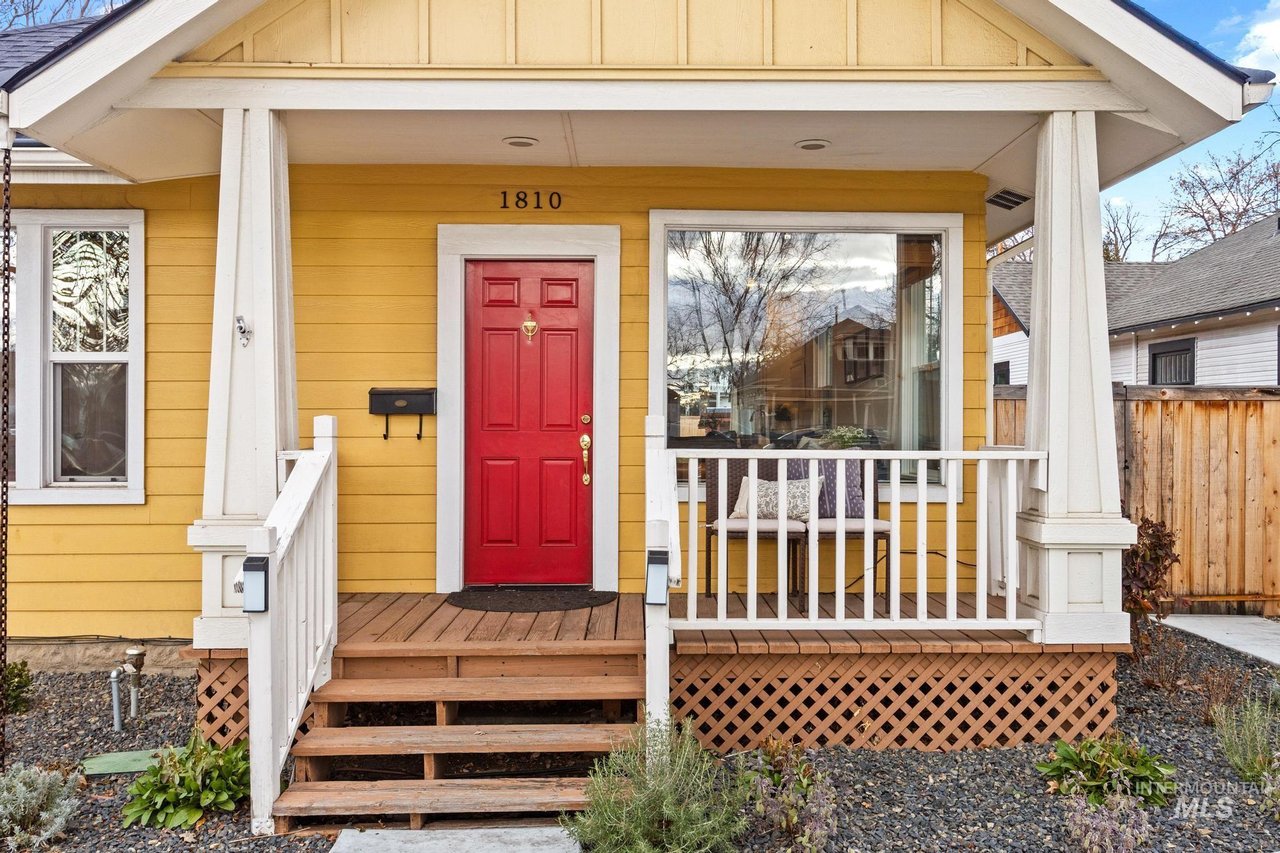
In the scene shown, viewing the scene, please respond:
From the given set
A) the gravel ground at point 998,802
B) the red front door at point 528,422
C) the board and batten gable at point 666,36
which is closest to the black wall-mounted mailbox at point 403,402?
the red front door at point 528,422

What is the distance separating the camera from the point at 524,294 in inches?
179

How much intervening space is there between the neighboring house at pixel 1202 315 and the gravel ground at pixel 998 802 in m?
5.21

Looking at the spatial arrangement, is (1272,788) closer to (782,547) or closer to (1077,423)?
(1077,423)

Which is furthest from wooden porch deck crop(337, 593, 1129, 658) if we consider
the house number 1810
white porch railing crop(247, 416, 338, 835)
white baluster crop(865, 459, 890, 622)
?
the house number 1810

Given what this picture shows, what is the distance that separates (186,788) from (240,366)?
5.33ft

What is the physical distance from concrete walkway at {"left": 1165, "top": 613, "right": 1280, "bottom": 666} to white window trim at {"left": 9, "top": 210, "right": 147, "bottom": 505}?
21.0ft

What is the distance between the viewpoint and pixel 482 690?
3.36 meters

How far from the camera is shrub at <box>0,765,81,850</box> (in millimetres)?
2848

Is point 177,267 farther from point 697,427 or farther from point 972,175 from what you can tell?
point 972,175

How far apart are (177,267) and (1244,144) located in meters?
19.7

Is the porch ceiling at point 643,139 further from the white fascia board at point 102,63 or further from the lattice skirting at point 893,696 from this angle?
the lattice skirting at point 893,696

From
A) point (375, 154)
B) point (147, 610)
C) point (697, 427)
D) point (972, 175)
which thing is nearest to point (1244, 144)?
point (972, 175)

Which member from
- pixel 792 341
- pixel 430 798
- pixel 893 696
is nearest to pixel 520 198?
pixel 792 341

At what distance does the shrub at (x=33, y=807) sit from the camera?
285 cm
